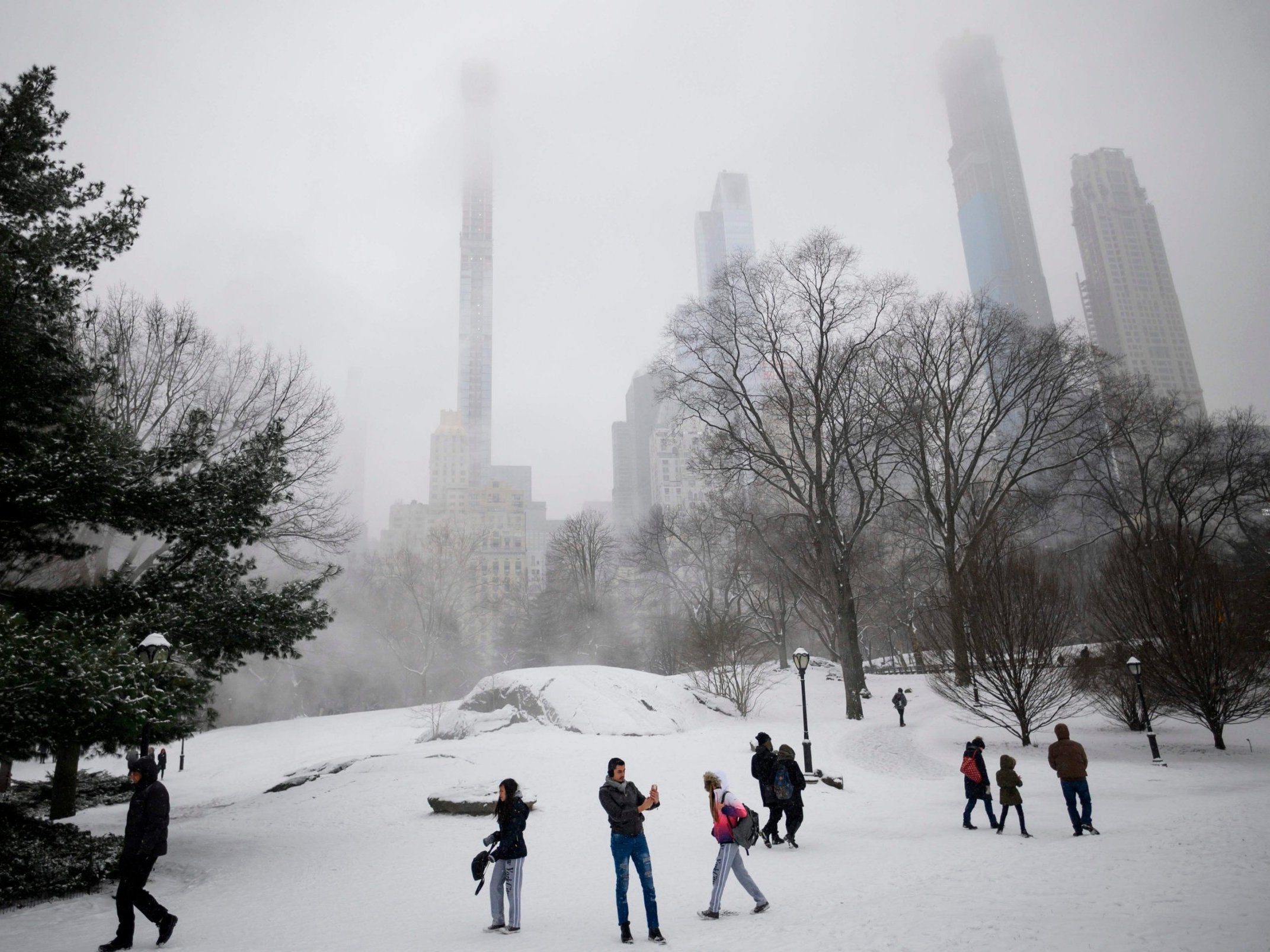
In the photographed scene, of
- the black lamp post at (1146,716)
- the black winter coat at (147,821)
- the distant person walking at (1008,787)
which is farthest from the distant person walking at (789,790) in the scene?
the black lamp post at (1146,716)

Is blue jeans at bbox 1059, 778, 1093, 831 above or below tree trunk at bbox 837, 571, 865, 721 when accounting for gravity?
below

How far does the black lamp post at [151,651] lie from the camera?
9.30m

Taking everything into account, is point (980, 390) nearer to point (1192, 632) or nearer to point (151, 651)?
point (1192, 632)

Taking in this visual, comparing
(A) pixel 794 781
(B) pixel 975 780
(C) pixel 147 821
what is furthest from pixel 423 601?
(C) pixel 147 821

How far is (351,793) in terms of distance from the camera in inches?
596

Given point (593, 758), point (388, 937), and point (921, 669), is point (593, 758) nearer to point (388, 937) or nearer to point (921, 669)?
point (388, 937)

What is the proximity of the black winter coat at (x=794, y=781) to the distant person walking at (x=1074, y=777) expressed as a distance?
12.0ft

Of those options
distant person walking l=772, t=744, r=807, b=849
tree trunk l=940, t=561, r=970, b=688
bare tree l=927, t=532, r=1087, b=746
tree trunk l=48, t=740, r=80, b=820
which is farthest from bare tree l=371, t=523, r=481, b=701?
distant person walking l=772, t=744, r=807, b=849

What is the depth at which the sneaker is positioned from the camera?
261 inches

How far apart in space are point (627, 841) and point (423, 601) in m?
47.6

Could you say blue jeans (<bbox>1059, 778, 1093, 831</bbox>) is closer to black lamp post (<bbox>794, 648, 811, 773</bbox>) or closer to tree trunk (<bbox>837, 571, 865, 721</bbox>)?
black lamp post (<bbox>794, 648, 811, 773</bbox>)

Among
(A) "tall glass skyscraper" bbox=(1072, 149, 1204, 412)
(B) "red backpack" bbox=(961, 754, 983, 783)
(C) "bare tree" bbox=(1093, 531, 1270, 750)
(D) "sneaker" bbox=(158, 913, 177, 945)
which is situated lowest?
(D) "sneaker" bbox=(158, 913, 177, 945)

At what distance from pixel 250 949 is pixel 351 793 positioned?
29.9 ft

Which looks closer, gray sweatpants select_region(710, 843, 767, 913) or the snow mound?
gray sweatpants select_region(710, 843, 767, 913)
